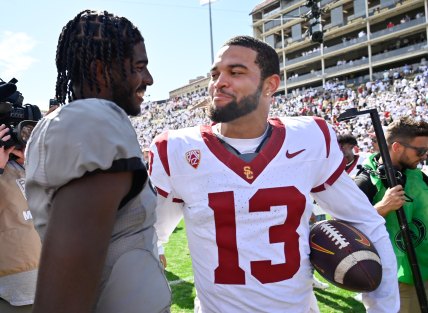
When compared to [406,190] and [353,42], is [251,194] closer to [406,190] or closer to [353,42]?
[406,190]

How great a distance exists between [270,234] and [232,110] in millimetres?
594

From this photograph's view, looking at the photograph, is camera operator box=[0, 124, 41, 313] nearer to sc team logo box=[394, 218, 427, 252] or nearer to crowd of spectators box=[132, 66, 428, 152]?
sc team logo box=[394, 218, 427, 252]

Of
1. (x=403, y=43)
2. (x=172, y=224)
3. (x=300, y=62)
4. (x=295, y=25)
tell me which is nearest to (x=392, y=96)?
(x=403, y=43)

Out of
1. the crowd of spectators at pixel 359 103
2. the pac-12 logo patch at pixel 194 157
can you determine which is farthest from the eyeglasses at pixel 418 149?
the crowd of spectators at pixel 359 103

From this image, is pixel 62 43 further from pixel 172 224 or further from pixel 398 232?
pixel 398 232

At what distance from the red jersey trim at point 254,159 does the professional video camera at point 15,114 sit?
97 cm

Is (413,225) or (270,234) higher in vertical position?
(270,234)

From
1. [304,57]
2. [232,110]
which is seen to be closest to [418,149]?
[232,110]

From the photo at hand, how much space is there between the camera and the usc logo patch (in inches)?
74.7

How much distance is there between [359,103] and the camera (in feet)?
89.5

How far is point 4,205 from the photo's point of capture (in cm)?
229

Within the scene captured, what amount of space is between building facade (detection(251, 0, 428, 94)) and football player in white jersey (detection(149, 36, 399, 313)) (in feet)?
101

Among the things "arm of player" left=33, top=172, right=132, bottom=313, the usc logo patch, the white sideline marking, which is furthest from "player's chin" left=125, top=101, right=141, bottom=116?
the white sideline marking

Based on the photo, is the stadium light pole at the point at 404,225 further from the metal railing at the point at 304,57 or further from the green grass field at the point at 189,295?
the metal railing at the point at 304,57
